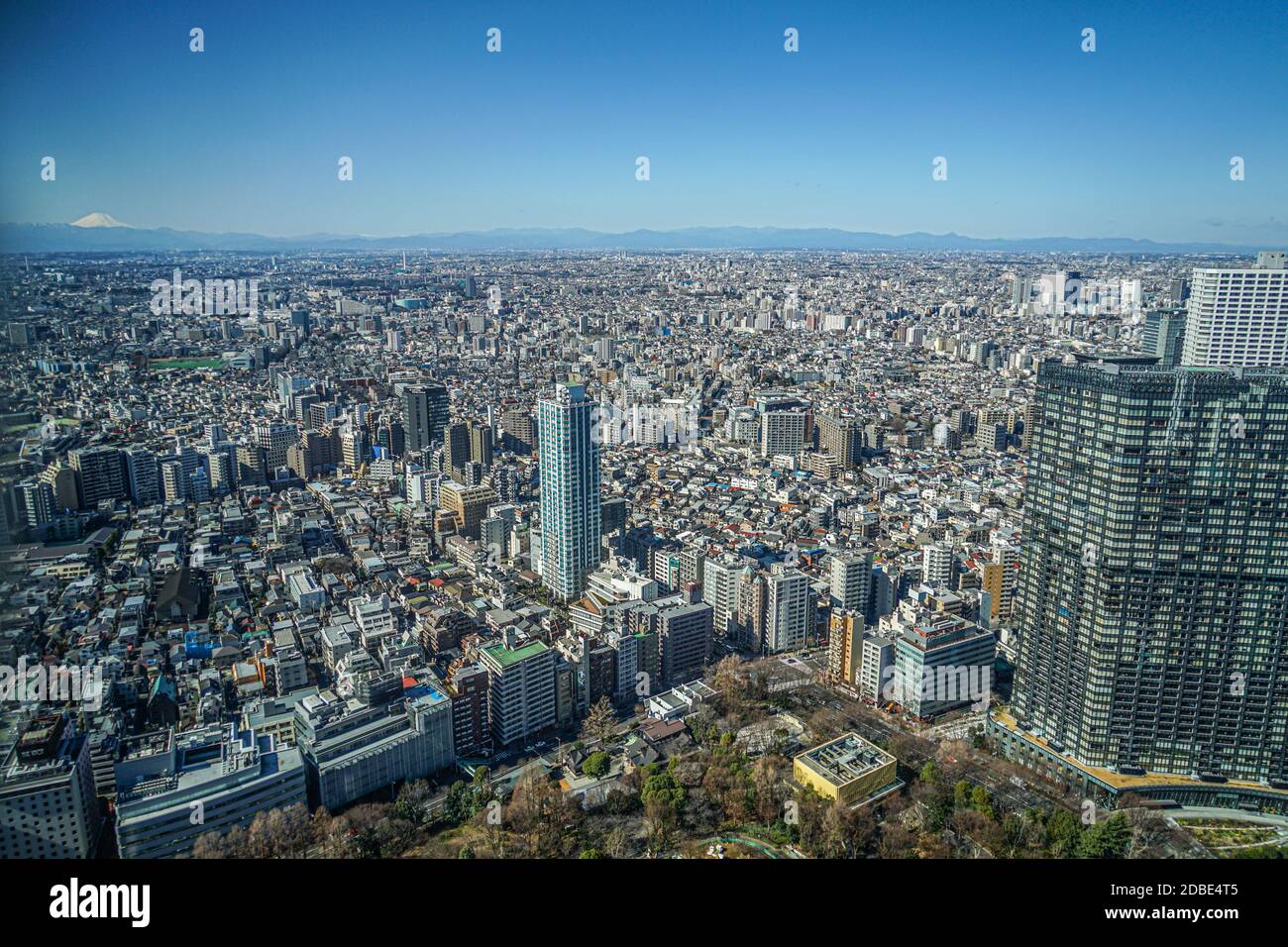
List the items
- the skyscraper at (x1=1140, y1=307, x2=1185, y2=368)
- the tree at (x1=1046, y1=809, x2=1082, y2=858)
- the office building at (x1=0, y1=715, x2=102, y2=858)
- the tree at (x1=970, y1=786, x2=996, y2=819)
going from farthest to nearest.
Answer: the skyscraper at (x1=1140, y1=307, x2=1185, y2=368) → the tree at (x1=970, y1=786, x2=996, y2=819) → the tree at (x1=1046, y1=809, x2=1082, y2=858) → the office building at (x1=0, y1=715, x2=102, y2=858)

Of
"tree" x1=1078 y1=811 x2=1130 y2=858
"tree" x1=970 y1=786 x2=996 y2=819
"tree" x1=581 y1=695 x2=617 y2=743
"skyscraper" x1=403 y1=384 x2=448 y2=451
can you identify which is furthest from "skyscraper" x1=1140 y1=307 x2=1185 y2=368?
"skyscraper" x1=403 y1=384 x2=448 y2=451

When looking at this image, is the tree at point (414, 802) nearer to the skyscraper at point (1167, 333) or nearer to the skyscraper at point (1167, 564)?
the skyscraper at point (1167, 564)

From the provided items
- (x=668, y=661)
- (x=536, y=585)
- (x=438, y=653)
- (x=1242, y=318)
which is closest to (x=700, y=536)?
(x=536, y=585)

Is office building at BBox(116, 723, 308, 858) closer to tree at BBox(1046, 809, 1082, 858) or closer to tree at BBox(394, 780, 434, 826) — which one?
tree at BBox(394, 780, 434, 826)

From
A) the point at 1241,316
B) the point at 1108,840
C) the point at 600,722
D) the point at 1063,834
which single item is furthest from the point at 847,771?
the point at 1241,316

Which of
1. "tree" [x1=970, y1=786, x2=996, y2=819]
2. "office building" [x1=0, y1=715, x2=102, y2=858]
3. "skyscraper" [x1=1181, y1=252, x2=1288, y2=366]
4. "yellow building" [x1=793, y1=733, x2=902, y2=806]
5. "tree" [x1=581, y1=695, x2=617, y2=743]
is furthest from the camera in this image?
"skyscraper" [x1=1181, y1=252, x2=1288, y2=366]
